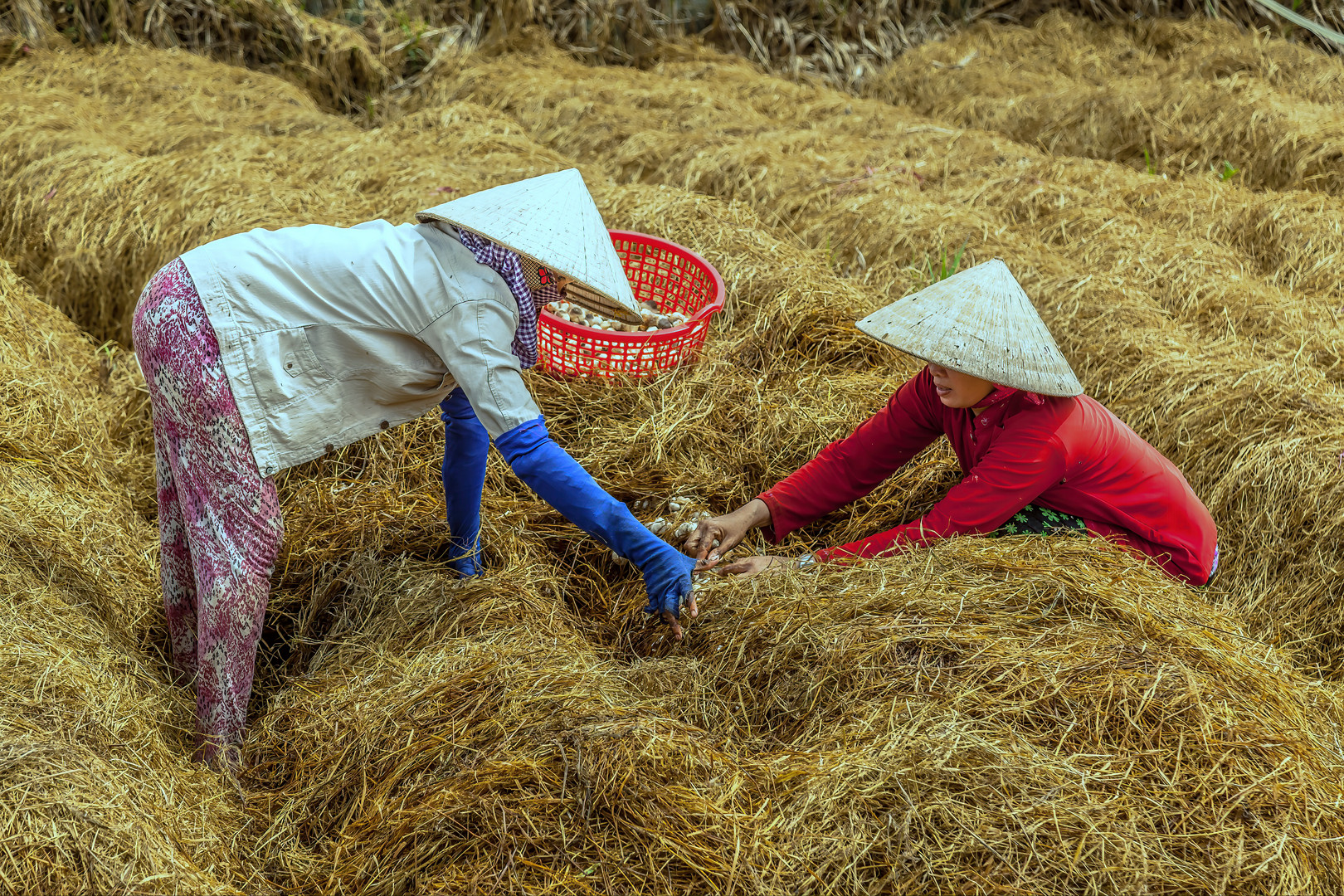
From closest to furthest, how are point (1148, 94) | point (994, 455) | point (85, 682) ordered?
point (85, 682) → point (994, 455) → point (1148, 94)

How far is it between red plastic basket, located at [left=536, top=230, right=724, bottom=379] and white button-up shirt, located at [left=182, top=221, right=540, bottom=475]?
0.94 metres

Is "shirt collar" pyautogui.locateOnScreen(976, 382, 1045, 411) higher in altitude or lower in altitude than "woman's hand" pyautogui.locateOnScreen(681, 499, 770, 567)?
higher

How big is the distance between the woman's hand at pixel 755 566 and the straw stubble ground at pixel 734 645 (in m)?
0.09

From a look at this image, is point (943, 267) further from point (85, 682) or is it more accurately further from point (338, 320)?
point (85, 682)

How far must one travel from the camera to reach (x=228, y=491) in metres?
2.02

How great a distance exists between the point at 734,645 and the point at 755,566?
0.87 ft

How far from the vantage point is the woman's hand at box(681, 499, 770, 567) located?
2.54m

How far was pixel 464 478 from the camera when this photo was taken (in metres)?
2.43

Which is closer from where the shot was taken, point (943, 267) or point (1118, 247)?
point (943, 267)

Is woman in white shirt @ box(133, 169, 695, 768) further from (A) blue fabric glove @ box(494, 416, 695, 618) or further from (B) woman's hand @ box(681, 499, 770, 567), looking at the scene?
(B) woman's hand @ box(681, 499, 770, 567)

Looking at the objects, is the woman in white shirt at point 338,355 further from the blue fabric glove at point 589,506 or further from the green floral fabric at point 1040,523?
the green floral fabric at point 1040,523

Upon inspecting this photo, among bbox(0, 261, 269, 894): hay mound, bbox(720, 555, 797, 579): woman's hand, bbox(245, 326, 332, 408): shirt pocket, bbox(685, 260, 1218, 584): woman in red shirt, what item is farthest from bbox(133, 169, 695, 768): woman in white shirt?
bbox(685, 260, 1218, 584): woman in red shirt

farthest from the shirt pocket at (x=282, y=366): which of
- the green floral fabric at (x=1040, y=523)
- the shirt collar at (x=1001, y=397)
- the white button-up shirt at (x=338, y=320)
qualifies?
the green floral fabric at (x=1040, y=523)

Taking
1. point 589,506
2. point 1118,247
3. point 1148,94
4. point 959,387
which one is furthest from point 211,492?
point 1148,94
